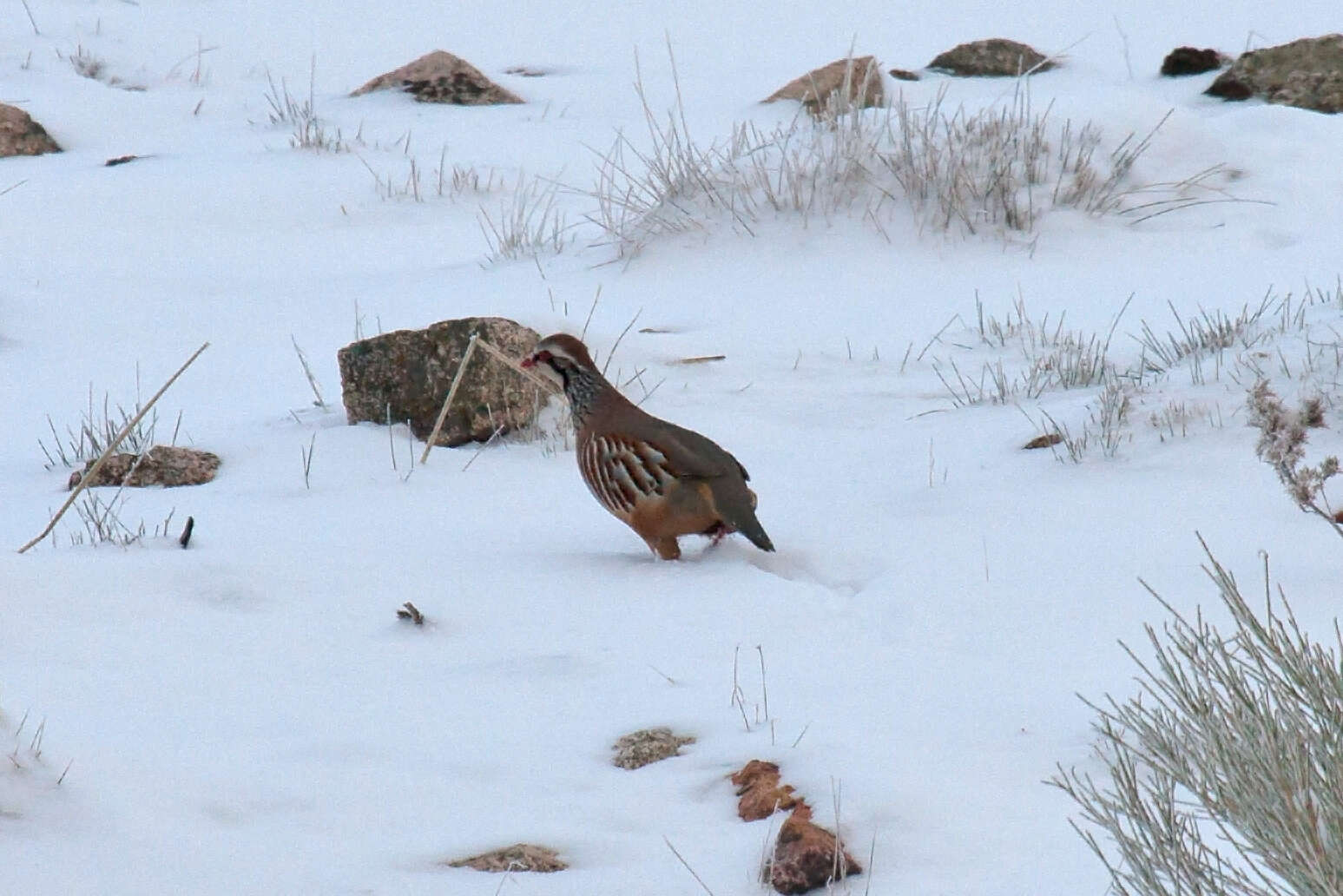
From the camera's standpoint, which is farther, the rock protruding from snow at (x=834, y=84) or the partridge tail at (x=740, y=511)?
the rock protruding from snow at (x=834, y=84)

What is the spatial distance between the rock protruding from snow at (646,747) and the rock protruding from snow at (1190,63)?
37.1 ft

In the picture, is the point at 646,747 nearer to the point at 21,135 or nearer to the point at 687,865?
the point at 687,865

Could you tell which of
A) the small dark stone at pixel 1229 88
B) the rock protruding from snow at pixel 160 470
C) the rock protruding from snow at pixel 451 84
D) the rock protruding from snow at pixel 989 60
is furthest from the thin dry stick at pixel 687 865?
the rock protruding from snow at pixel 989 60

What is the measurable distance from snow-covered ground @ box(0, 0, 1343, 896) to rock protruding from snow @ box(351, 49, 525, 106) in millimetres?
369

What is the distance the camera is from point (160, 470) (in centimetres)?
631

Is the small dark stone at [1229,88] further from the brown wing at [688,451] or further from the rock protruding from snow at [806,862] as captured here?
the rock protruding from snow at [806,862]

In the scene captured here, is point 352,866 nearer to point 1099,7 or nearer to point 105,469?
point 105,469

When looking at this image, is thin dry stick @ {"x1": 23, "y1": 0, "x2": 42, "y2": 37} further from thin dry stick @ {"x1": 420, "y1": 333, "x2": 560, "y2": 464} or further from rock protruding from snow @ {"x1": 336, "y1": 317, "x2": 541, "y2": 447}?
thin dry stick @ {"x1": 420, "y1": 333, "x2": 560, "y2": 464}

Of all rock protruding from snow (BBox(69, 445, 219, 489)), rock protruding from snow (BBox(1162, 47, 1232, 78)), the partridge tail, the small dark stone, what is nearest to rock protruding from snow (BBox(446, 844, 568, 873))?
the partridge tail

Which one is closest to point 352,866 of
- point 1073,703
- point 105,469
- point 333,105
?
point 1073,703

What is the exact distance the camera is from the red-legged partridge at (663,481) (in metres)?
5.17

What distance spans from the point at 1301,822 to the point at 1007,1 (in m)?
16.1

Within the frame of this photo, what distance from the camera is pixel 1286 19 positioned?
15.3 metres

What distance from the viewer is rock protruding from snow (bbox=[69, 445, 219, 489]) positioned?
6.25 meters
